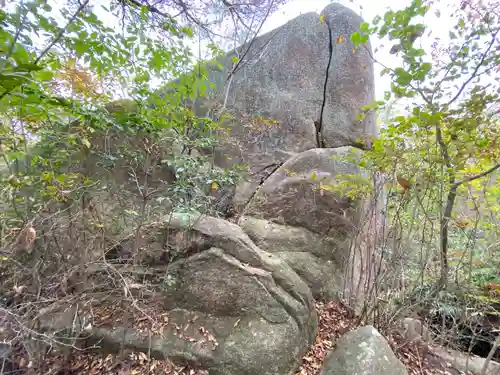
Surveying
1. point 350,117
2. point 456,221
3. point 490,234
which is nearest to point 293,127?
point 350,117

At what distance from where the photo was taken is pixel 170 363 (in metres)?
2.75

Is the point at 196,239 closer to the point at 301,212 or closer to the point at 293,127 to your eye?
the point at 301,212

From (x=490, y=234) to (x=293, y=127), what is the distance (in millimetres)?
4388

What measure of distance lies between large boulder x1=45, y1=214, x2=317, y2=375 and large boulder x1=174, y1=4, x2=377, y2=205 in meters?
2.55

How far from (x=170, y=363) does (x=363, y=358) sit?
2105 mm

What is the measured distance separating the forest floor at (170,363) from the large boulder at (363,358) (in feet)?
1.08

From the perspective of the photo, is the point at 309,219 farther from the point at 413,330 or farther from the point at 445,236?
the point at 413,330

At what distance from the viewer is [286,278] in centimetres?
348

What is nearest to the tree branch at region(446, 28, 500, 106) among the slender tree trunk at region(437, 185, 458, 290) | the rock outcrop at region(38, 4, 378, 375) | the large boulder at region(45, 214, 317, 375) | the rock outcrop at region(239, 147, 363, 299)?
the rock outcrop at region(38, 4, 378, 375)

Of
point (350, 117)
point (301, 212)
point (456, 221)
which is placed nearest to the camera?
point (456, 221)

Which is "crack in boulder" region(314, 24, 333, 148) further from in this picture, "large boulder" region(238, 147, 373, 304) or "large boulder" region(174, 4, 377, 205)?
"large boulder" region(238, 147, 373, 304)

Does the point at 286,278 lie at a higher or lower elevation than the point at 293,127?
lower

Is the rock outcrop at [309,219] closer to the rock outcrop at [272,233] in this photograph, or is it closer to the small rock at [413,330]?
the rock outcrop at [272,233]

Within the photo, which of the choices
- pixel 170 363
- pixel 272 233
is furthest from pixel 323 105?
pixel 170 363
